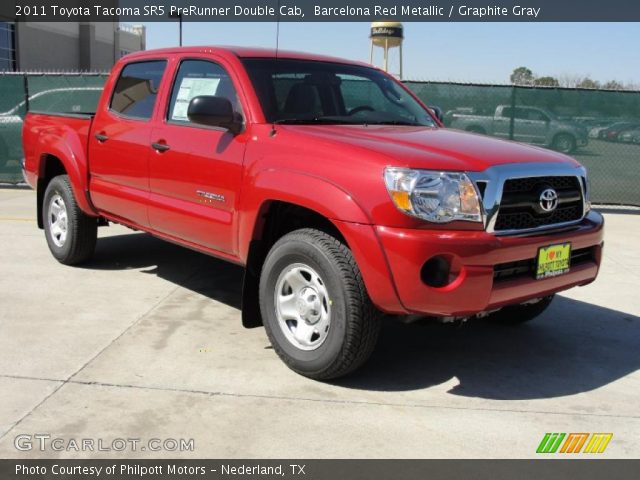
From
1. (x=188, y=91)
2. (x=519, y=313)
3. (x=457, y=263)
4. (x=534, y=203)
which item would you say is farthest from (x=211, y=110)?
(x=519, y=313)

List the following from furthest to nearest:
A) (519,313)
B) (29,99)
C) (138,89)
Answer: (29,99)
(138,89)
(519,313)

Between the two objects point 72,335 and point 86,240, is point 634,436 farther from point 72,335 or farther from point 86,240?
point 86,240

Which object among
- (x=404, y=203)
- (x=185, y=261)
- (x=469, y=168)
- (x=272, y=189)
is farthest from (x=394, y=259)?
(x=185, y=261)

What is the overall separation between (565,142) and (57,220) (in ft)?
25.7

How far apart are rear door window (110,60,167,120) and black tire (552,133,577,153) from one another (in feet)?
23.7

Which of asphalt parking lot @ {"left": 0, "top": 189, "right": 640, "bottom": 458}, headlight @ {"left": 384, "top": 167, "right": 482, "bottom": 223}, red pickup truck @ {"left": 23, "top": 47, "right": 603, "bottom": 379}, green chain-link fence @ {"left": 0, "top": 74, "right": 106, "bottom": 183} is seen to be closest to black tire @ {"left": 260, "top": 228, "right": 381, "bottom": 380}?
red pickup truck @ {"left": 23, "top": 47, "right": 603, "bottom": 379}

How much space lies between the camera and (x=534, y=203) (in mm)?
3836

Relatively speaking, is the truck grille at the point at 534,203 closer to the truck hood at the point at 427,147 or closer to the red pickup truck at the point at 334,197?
the red pickup truck at the point at 334,197

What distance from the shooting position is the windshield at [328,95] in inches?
177

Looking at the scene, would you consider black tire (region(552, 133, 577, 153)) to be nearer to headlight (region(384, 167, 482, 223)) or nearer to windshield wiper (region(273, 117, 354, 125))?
windshield wiper (region(273, 117, 354, 125))

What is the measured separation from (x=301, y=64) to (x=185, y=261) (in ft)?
8.90

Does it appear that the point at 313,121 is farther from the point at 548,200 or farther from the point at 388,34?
the point at 388,34

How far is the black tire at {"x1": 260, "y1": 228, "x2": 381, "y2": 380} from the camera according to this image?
3.65 meters

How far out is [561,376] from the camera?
421 cm
